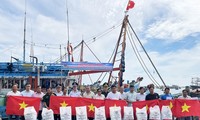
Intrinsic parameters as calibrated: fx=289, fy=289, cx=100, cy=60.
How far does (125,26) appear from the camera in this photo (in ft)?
73.6

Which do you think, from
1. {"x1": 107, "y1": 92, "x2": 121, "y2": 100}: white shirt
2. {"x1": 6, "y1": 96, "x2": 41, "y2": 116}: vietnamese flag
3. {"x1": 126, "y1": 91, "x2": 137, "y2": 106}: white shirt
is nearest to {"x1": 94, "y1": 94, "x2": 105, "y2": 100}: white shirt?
{"x1": 107, "y1": 92, "x2": 121, "y2": 100}: white shirt

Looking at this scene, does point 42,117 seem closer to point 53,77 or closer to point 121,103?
point 121,103

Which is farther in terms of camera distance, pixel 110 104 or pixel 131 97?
pixel 131 97

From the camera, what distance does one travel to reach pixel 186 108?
1305cm

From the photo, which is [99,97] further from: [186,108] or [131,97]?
[186,108]

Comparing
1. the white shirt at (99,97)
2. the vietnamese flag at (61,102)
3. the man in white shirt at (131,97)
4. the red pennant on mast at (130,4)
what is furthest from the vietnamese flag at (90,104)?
the red pennant on mast at (130,4)

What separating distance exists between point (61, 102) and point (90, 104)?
124cm

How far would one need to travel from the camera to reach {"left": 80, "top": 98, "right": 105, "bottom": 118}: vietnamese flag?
12.3 meters

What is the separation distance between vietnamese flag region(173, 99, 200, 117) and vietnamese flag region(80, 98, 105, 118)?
11.1 feet

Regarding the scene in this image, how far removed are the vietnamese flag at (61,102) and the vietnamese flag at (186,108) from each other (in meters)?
4.44

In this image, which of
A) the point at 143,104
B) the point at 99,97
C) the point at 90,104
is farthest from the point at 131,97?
the point at 90,104

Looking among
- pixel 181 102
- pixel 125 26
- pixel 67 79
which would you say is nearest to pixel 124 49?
pixel 125 26

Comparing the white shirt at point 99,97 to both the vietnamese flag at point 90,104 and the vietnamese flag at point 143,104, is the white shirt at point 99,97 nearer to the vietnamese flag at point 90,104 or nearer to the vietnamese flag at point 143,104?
the vietnamese flag at point 90,104

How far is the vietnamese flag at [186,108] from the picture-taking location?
1294 centimetres
